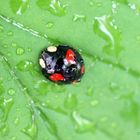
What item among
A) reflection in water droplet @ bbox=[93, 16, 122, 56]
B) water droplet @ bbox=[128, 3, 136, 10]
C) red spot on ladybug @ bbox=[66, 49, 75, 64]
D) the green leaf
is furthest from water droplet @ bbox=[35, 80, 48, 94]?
water droplet @ bbox=[128, 3, 136, 10]

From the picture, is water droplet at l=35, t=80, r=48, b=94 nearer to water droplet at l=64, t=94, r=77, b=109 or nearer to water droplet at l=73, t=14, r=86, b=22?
water droplet at l=64, t=94, r=77, b=109

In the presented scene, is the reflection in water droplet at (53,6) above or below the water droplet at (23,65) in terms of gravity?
above

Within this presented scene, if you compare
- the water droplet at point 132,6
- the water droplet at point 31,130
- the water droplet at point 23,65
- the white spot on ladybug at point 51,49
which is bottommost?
the water droplet at point 31,130

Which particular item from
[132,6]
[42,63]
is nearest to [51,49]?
[42,63]

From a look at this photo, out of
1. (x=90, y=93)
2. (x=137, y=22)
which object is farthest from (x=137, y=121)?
(x=137, y=22)

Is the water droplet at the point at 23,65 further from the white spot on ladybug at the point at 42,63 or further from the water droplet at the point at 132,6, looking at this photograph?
the water droplet at the point at 132,6

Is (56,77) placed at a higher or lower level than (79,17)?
lower

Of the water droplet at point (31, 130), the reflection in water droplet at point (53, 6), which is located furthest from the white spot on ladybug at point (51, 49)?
the water droplet at point (31, 130)

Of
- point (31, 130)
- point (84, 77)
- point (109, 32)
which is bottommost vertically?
point (31, 130)

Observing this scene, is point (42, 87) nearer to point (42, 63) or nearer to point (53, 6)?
point (42, 63)
